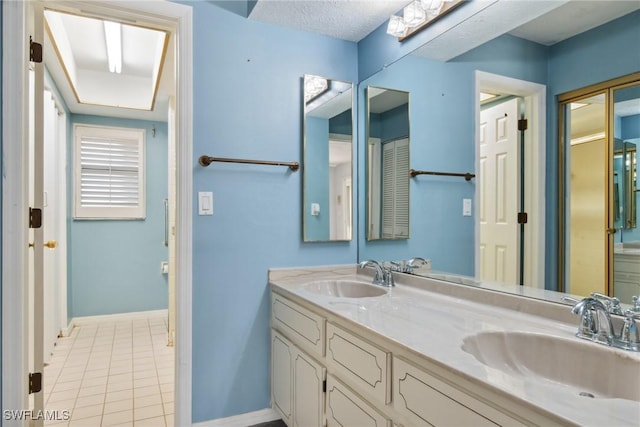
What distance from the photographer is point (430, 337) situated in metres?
1.12

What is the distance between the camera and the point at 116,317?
4.14m

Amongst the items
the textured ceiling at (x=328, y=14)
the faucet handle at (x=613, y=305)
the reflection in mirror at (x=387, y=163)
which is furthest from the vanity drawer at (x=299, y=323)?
the textured ceiling at (x=328, y=14)

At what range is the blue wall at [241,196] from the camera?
197 centimetres

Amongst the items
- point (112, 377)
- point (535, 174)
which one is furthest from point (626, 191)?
point (112, 377)

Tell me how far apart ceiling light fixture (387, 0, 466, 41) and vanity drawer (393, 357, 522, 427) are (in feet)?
5.23

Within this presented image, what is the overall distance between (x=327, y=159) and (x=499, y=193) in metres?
1.04

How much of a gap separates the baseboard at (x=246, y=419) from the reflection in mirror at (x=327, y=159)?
98 centimetres

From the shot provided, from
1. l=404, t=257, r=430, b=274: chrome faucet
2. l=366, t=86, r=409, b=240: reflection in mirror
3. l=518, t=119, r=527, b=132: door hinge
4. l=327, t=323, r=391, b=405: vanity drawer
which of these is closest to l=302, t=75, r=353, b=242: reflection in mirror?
l=366, t=86, r=409, b=240: reflection in mirror

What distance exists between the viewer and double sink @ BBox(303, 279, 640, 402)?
0.93m

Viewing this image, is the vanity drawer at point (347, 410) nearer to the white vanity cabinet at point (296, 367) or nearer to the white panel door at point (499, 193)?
the white vanity cabinet at point (296, 367)

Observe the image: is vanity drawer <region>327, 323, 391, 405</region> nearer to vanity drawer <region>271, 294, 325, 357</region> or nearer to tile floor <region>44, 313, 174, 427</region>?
vanity drawer <region>271, 294, 325, 357</region>

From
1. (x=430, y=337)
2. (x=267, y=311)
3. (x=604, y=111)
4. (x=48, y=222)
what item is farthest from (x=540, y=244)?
(x=48, y=222)

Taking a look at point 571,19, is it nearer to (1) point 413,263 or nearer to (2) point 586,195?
(2) point 586,195

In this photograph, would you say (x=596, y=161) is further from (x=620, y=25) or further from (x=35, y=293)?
(x=35, y=293)
